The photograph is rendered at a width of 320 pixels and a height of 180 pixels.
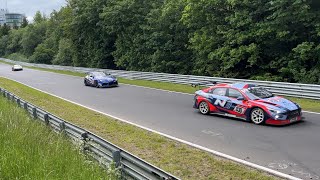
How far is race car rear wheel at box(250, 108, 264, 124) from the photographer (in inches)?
468

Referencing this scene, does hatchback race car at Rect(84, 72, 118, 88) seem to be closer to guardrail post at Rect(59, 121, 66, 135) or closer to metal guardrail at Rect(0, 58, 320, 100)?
metal guardrail at Rect(0, 58, 320, 100)

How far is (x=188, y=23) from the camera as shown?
30.2 metres

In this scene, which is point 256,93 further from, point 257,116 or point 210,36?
point 210,36

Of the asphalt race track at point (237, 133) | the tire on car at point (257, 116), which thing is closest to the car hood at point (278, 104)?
the tire on car at point (257, 116)

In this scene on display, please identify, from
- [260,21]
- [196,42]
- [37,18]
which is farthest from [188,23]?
[37,18]

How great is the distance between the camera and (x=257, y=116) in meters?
12.0

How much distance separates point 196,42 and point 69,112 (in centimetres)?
1595

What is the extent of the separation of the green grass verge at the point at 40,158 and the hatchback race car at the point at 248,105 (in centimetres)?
639

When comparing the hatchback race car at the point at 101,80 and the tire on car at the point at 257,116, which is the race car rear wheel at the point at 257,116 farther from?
the hatchback race car at the point at 101,80

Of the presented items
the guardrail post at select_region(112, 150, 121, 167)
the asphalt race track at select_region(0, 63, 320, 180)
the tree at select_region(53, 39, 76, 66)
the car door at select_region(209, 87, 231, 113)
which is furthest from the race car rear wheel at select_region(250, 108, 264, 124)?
the tree at select_region(53, 39, 76, 66)

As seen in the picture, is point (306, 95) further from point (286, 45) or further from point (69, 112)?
point (69, 112)

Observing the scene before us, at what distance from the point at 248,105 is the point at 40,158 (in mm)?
7604

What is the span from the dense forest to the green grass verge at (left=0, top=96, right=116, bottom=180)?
17207mm

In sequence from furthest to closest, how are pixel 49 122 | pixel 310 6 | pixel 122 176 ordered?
pixel 310 6
pixel 49 122
pixel 122 176
